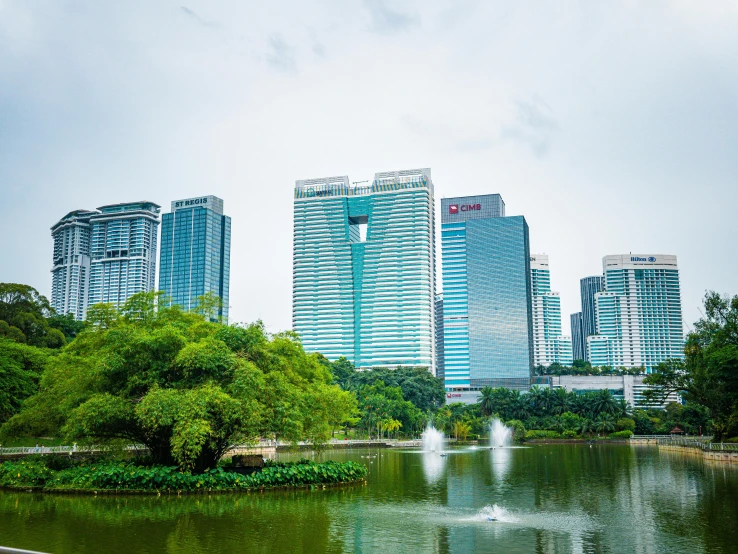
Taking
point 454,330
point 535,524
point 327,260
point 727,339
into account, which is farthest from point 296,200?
point 535,524

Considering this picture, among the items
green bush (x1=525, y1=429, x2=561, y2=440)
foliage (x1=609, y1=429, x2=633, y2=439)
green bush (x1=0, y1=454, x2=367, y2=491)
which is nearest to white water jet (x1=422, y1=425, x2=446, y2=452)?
green bush (x1=525, y1=429, x2=561, y2=440)

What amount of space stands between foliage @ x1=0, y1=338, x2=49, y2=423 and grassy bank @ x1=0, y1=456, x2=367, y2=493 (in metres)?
15.3

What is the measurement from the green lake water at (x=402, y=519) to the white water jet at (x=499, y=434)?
64.5 metres

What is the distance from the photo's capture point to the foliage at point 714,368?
177ft

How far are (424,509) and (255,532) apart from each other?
8.74 m

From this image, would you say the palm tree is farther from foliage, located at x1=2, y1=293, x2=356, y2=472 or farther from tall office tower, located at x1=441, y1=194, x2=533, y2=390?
foliage, located at x1=2, y1=293, x2=356, y2=472

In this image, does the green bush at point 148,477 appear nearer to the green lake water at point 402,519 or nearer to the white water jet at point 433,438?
the green lake water at point 402,519

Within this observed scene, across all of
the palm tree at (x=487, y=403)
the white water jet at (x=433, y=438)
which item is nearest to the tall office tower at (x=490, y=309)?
the palm tree at (x=487, y=403)

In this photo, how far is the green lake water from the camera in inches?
790

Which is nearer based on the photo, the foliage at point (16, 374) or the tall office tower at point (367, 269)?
the foliage at point (16, 374)

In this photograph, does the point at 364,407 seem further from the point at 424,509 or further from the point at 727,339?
the point at 424,509

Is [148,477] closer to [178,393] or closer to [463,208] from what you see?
[178,393]

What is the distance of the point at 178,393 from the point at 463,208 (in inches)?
6485

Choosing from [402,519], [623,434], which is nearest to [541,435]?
[623,434]
